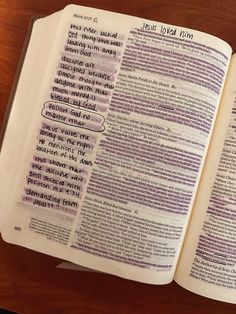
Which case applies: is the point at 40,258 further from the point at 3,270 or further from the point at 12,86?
the point at 12,86

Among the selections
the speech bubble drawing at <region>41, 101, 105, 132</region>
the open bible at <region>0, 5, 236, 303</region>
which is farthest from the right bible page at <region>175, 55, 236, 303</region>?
the speech bubble drawing at <region>41, 101, 105, 132</region>

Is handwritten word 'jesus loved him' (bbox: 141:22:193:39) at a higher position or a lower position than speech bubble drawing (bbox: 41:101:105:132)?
higher

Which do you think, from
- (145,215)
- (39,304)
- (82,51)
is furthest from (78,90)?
(39,304)

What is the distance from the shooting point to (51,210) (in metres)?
0.47

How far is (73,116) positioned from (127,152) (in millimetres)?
75

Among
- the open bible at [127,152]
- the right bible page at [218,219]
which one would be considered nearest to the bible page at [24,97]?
the open bible at [127,152]

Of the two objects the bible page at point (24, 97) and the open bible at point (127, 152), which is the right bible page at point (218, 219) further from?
the bible page at point (24, 97)

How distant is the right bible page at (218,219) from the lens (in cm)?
45

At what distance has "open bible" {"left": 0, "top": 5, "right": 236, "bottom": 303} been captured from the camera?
17.5 inches

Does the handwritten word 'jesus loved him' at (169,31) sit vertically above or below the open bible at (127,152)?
above

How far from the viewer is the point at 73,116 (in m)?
0.46

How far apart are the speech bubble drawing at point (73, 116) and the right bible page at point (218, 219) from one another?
132mm

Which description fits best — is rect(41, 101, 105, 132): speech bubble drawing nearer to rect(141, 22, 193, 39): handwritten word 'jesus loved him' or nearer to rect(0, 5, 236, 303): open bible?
rect(0, 5, 236, 303): open bible

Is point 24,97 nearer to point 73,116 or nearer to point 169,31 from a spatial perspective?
point 73,116
